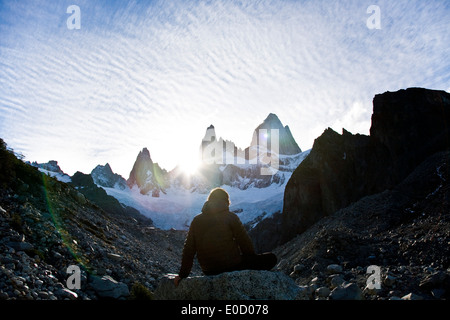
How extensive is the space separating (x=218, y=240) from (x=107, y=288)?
5.32 metres

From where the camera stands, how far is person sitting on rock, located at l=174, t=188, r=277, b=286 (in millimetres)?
5285

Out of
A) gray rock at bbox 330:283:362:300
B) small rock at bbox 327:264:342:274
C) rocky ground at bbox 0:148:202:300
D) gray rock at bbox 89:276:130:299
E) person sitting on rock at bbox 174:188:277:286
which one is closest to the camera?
person sitting on rock at bbox 174:188:277:286

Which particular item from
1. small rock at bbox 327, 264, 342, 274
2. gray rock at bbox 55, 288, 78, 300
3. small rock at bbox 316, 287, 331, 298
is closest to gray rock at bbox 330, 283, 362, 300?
small rock at bbox 316, 287, 331, 298

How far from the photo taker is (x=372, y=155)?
3098 centimetres

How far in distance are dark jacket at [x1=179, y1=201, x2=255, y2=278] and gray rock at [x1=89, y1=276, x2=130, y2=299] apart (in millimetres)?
4377

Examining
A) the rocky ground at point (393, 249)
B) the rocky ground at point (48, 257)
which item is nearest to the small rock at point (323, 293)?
the rocky ground at point (393, 249)

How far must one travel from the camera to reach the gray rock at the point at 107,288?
8442mm

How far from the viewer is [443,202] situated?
15.5m

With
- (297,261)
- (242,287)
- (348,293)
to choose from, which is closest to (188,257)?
(242,287)

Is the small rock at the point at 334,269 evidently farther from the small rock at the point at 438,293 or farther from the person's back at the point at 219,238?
the person's back at the point at 219,238

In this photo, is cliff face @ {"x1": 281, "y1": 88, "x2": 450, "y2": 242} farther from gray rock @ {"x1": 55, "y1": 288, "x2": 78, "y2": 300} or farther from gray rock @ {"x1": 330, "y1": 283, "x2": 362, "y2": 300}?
gray rock @ {"x1": 55, "y1": 288, "x2": 78, "y2": 300}

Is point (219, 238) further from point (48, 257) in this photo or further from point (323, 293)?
point (48, 257)
